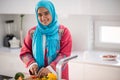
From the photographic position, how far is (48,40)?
213 cm

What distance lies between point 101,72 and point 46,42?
97 cm

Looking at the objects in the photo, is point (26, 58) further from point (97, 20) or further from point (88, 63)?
point (97, 20)

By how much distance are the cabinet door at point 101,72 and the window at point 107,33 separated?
0.60 meters

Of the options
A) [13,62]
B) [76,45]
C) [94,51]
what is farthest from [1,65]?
[94,51]

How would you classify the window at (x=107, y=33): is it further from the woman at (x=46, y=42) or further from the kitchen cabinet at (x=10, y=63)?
the woman at (x=46, y=42)

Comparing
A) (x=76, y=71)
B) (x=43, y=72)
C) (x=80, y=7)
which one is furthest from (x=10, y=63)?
(x=43, y=72)

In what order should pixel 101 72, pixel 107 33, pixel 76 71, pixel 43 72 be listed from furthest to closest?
1. pixel 107 33
2. pixel 76 71
3. pixel 101 72
4. pixel 43 72

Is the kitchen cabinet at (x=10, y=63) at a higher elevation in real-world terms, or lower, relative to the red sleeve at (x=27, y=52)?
lower

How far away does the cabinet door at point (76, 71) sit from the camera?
2.91m

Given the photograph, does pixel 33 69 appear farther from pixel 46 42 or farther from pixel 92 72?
pixel 92 72

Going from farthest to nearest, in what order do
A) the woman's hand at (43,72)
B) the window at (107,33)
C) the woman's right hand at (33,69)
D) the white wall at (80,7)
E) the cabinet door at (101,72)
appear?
1. the window at (107,33)
2. the white wall at (80,7)
3. the cabinet door at (101,72)
4. the woman's right hand at (33,69)
5. the woman's hand at (43,72)

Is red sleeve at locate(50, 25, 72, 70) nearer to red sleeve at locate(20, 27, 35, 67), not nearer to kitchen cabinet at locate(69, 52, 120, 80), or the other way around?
red sleeve at locate(20, 27, 35, 67)

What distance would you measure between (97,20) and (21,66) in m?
1.20

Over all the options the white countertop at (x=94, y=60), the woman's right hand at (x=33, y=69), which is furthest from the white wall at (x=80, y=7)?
the woman's right hand at (x=33, y=69)
